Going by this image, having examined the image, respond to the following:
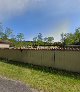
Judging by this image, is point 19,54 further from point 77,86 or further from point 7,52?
point 77,86

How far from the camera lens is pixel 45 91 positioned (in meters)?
13.6

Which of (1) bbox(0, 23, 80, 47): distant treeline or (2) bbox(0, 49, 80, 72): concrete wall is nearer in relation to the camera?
(2) bbox(0, 49, 80, 72): concrete wall

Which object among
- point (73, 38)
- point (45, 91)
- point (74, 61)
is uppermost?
point (73, 38)

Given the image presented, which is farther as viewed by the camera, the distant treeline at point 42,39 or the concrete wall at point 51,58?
the distant treeline at point 42,39

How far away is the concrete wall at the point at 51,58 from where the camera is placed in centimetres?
2066

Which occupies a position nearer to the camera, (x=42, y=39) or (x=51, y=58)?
(x=51, y=58)

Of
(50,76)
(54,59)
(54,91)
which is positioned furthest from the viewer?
(54,59)

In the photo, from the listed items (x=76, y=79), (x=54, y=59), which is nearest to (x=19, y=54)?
(x=54, y=59)

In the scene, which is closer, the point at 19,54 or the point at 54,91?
the point at 54,91

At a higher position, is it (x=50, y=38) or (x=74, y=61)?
(x=50, y=38)

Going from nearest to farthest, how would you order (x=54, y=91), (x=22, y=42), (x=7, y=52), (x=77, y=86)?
(x=54, y=91) → (x=77, y=86) → (x=7, y=52) → (x=22, y=42)

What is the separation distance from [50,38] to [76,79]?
74.6 m

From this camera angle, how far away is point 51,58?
23656 mm

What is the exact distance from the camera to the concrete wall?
67.8 feet
